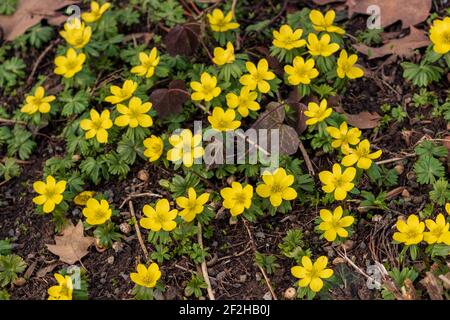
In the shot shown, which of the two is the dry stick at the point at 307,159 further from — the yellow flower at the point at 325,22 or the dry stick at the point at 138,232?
the dry stick at the point at 138,232

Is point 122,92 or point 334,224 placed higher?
point 122,92

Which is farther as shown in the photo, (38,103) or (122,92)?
(38,103)

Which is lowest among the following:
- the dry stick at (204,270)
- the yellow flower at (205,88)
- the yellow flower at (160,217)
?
the dry stick at (204,270)

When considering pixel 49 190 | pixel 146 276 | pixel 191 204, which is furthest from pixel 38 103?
pixel 146 276

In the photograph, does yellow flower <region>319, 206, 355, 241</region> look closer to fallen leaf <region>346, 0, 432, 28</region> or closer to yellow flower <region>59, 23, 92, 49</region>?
fallen leaf <region>346, 0, 432, 28</region>

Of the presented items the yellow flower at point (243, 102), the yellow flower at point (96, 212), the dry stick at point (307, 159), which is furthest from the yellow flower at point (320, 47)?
the yellow flower at point (96, 212)

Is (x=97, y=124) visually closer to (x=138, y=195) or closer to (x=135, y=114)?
(x=135, y=114)

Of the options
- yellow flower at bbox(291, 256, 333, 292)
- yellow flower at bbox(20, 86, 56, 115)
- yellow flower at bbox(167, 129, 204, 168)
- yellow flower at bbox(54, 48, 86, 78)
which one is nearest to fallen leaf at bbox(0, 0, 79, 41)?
yellow flower at bbox(54, 48, 86, 78)
